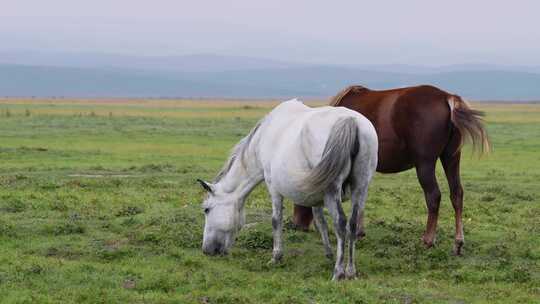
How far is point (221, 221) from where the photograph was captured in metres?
10.0

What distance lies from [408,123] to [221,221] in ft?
9.29

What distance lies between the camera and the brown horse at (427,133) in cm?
1034

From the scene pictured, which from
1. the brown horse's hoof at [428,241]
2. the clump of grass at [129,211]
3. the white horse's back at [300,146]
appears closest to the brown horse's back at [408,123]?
the brown horse's hoof at [428,241]

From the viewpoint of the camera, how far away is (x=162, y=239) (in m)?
10.8

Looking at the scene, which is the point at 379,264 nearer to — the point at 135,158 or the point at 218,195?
the point at 218,195

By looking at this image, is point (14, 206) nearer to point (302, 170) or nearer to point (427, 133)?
point (302, 170)

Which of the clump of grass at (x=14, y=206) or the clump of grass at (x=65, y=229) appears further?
the clump of grass at (x=14, y=206)

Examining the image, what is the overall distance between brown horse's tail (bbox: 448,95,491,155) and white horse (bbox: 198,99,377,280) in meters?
1.80

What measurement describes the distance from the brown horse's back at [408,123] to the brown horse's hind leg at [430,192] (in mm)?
120

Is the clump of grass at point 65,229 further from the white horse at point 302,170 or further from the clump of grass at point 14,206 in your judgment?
the white horse at point 302,170

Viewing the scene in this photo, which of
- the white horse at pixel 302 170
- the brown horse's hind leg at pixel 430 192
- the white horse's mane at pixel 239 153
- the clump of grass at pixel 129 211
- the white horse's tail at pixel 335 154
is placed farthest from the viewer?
the clump of grass at pixel 129 211

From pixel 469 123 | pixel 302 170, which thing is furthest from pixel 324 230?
pixel 469 123

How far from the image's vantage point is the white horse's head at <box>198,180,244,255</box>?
10.0 metres

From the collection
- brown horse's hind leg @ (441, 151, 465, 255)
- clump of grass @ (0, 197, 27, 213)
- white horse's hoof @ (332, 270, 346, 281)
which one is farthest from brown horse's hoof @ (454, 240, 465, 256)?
clump of grass @ (0, 197, 27, 213)
